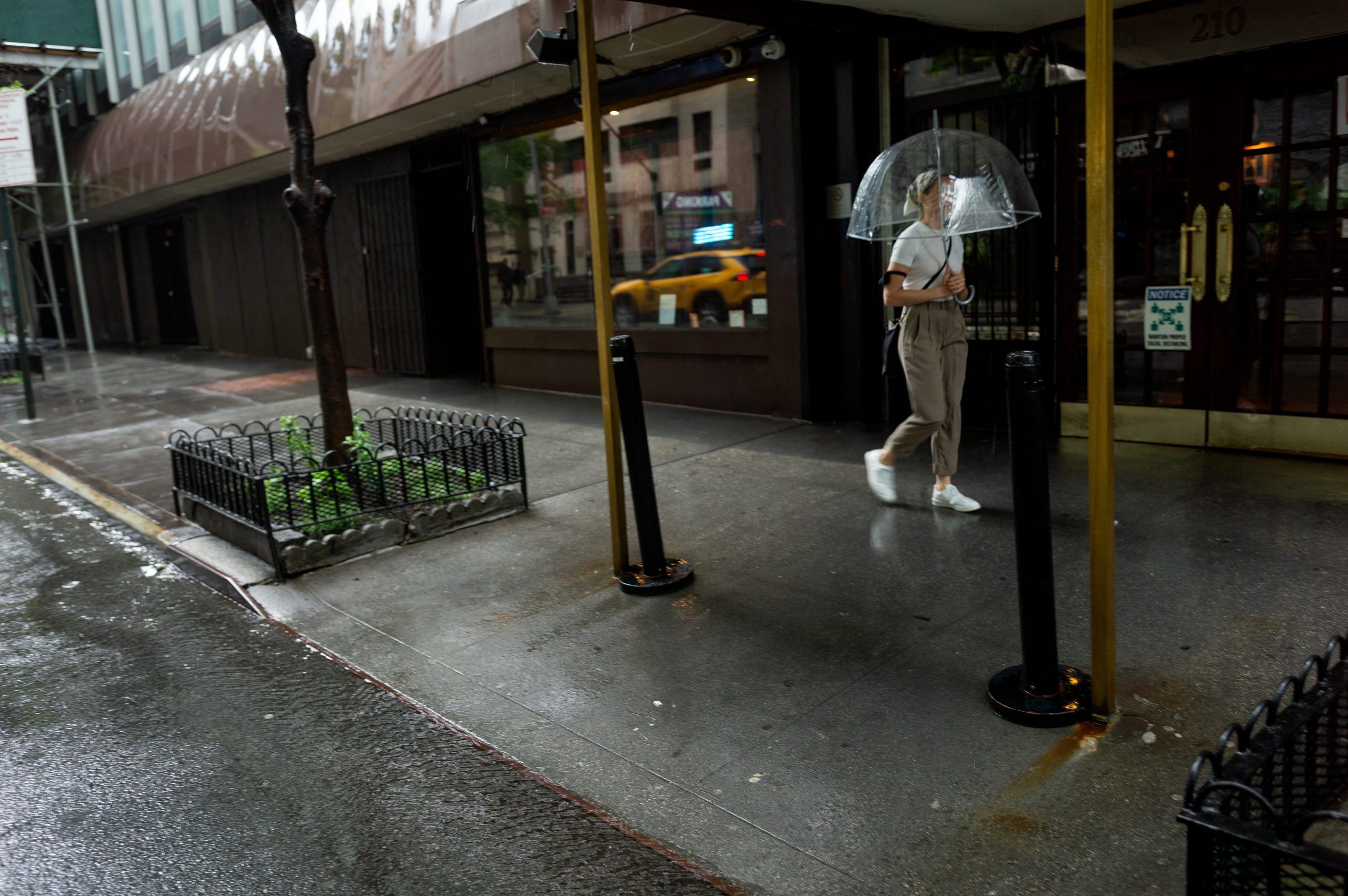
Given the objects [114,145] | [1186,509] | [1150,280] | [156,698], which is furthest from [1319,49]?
[114,145]

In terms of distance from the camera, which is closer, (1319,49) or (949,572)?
(949,572)

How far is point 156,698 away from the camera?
14.1ft

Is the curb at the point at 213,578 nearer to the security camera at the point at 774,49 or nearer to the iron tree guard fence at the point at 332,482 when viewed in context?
the iron tree guard fence at the point at 332,482

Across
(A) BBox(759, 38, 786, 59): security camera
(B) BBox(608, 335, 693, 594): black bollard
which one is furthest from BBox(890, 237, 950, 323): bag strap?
(A) BBox(759, 38, 786, 59): security camera

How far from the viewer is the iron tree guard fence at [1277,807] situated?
2029 mm

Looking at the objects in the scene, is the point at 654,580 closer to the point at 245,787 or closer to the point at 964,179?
the point at 245,787

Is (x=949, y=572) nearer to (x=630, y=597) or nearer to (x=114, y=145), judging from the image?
(x=630, y=597)

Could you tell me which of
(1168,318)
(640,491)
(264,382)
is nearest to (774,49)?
(1168,318)

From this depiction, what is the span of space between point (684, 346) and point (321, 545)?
16.2 feet

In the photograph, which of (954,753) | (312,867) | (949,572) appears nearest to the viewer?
(312,867)

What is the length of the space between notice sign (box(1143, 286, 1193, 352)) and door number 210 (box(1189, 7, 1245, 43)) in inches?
64.3

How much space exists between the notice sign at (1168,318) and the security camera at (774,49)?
11.7 ft

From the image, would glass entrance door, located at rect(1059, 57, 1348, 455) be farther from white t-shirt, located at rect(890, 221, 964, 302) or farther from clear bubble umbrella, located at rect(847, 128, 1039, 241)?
white t-shirt, located at rect(890, 221, 964, 302)

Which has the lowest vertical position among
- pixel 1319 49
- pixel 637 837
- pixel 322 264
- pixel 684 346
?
pixel 637 837
